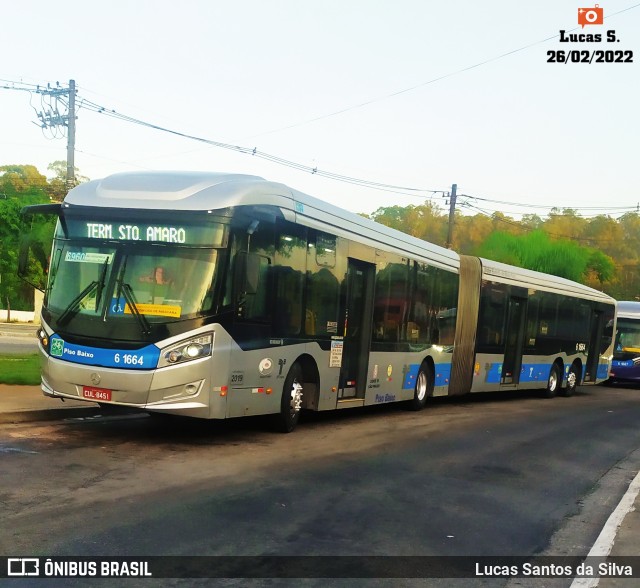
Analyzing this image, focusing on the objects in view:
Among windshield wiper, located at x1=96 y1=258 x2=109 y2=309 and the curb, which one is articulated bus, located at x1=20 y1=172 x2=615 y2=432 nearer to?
windshield wiper, located at x1=96 y1=258 x2=109 y2=309

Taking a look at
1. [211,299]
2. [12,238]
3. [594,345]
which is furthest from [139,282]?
[12,238]

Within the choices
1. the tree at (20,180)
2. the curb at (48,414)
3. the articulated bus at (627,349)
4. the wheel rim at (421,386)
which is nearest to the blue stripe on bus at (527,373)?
the wheel rim at (421,386)

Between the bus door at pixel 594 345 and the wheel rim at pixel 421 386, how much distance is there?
12.4 meters

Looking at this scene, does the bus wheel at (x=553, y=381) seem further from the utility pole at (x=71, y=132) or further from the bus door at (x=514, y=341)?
the utility pole at (x=71, y=132)

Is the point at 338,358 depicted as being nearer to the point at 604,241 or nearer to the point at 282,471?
the point at 282,471

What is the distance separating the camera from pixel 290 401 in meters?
12.4

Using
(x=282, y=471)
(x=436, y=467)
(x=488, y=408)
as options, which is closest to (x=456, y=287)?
(x=488, y=408)

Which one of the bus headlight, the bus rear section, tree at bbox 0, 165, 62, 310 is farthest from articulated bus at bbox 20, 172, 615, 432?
tree at bbox 0, 165, 62, 310

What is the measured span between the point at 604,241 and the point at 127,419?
292ft

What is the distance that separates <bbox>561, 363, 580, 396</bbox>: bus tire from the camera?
27.4 metres

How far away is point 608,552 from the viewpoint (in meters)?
6.65

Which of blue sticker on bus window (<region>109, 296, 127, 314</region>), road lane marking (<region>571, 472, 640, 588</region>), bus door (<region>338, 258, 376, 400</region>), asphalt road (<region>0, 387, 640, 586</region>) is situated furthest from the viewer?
bus door (<region>338, 258, 376, 400</region>)

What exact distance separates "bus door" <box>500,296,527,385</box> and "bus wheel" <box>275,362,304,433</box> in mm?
11431

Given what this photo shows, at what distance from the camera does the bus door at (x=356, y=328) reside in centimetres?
1428
